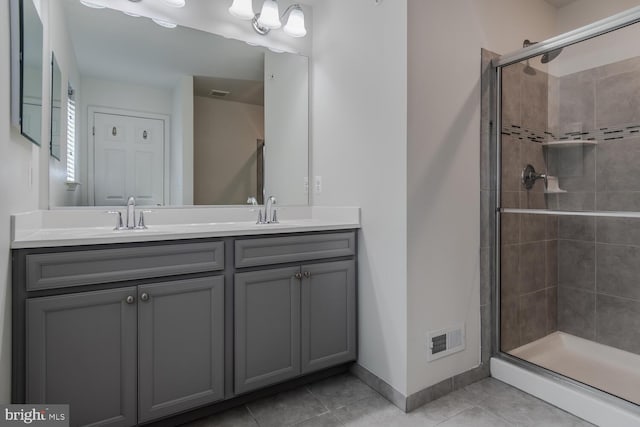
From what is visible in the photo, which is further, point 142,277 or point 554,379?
point 554,379

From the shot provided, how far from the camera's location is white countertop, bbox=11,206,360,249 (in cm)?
131

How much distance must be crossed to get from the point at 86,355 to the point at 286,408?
0.94 metres

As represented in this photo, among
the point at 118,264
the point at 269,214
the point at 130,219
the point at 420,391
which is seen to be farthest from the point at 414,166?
the point at 130,219

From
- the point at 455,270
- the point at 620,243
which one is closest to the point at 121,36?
the point at 455,270

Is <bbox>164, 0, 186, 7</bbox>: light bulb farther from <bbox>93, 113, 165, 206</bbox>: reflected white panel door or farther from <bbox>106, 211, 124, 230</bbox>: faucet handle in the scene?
<bbox>106, 211, 124, 230</bbox>: faucet handle

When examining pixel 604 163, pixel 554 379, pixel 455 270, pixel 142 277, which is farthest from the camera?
pixel 604 163

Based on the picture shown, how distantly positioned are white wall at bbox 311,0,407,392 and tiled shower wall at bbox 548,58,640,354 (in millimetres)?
1171

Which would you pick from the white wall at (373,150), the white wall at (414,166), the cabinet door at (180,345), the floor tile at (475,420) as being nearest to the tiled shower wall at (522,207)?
the white wall at (414,166)

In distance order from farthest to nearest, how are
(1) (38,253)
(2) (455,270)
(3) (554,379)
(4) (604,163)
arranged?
(4) (604,163)
(2) (455,270)
(3) (554,379)
(1) (38,253)

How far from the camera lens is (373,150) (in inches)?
76.6

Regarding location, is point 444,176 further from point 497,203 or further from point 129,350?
point 129,350

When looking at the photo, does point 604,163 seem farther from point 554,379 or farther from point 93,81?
point 93,81

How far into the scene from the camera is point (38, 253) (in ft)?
4.09

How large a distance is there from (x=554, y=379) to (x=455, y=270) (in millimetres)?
717
